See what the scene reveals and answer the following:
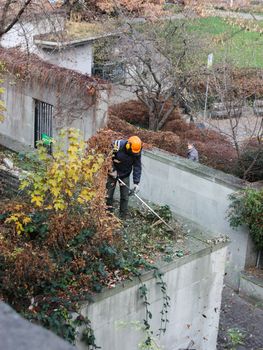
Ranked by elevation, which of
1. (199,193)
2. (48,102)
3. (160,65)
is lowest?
(199,193)

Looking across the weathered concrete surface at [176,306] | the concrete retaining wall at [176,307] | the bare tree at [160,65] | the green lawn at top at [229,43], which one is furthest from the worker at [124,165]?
the green lawn at top at [229,43]

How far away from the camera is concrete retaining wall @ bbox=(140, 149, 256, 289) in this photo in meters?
14.2

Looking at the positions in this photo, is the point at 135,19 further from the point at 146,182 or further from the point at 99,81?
the point at 146,182

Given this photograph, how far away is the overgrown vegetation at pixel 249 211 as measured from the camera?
1345 centimetres

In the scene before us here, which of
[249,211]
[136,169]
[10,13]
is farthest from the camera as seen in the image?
[10,13]

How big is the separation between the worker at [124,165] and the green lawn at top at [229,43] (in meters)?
9.65

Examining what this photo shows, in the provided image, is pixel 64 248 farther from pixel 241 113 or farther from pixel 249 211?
pixel 241 113

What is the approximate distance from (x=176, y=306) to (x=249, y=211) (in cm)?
466

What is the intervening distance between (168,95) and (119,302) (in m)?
12.5

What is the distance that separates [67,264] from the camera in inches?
316

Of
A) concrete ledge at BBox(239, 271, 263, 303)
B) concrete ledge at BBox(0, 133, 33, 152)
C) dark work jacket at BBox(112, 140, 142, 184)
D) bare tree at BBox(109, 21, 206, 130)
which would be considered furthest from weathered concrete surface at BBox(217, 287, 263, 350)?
bare tree at BBox(109, 21, 206, 130)

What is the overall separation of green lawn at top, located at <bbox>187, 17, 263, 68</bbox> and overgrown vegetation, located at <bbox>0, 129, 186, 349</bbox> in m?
11.9

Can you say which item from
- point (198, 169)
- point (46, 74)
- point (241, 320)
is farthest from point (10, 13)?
point (241, 320)

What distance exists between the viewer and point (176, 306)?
372 inches
